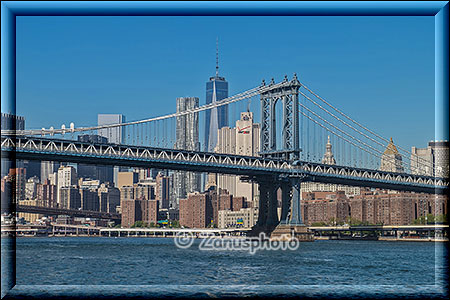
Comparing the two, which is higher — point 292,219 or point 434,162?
point 434,162

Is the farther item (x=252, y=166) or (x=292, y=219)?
(x=292, y=219)

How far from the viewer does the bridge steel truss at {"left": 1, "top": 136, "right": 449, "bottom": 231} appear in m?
85.7

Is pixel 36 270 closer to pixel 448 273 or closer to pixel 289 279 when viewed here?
pixel 289 279

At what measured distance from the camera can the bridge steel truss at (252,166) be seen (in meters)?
85.7

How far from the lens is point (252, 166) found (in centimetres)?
9662

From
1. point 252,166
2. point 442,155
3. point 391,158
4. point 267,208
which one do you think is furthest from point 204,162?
point 391,158

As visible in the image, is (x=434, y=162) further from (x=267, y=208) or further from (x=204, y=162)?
(x=204, y=162)

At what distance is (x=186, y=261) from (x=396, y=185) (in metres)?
61.9

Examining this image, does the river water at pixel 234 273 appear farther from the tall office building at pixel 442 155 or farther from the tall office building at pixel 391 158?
the tall office building at pixel 391 158

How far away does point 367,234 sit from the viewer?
174m

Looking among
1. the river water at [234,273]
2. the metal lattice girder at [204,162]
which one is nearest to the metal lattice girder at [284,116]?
the metal lattice girder at [204,162]

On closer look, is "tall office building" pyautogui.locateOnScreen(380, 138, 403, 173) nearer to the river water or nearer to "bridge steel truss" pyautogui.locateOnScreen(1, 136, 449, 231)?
"bridge steel truss" pyautogui.locateOnScreen(1, 136, 449, 231)

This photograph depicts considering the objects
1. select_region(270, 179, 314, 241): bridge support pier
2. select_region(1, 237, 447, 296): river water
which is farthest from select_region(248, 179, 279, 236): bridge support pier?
select_region(1, 237, 447, 296): river water

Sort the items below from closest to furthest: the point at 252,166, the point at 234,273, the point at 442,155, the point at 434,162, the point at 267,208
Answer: the point at 234,273
the point at 442,155
the point at 252,166
the point at 267,208
the point at 434,162
